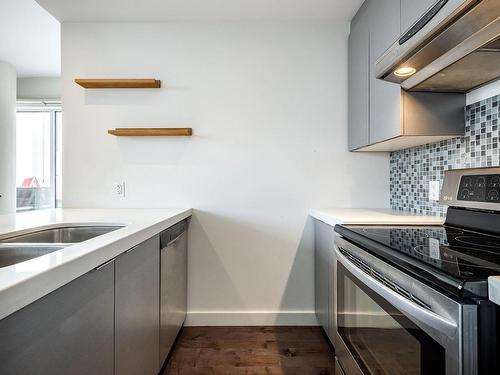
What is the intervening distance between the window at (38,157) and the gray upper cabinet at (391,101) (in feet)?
12.8

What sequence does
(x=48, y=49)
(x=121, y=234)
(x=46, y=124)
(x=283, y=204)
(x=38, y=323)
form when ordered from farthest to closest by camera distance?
(x=46, y=124), (x=48, y=49), (x=283, y=204), (x=121, y=234), (x=38, y=323)

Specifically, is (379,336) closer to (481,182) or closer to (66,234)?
(481,182)

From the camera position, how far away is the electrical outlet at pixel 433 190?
1827mm

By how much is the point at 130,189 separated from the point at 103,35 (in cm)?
117

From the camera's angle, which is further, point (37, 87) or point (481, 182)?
point (37, 87)

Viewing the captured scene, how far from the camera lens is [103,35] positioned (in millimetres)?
2391

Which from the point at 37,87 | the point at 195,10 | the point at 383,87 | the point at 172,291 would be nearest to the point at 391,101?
the point at 383,87

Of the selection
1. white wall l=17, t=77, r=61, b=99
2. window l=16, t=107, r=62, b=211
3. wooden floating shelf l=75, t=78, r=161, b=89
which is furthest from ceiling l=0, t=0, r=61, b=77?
wooden floating shelf l=75, t=78, r=161, b=89

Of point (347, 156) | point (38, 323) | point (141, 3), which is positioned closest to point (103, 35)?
point (141, 3)

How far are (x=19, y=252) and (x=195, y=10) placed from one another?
1920 millimetres

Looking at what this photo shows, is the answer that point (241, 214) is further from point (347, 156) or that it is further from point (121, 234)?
point (121, 234)

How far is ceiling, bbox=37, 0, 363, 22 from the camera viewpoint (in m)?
2.13

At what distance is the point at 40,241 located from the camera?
4.58 feet

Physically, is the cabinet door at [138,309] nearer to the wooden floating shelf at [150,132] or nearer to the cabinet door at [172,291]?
the cabinet door at [172,291]
